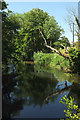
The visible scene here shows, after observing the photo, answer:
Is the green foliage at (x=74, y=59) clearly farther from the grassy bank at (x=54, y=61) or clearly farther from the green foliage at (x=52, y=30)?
the green foliage at (x=52, y=30)

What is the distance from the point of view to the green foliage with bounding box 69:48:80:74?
54.7 ft

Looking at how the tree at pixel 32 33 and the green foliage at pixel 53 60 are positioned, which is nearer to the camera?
the green foliage at pixel 53 60

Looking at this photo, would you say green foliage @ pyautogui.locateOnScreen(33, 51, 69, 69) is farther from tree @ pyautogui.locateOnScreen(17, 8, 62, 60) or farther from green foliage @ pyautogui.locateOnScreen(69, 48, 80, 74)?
tree @ pyautogui.locateOnScreen(17, 8, 62, 60)

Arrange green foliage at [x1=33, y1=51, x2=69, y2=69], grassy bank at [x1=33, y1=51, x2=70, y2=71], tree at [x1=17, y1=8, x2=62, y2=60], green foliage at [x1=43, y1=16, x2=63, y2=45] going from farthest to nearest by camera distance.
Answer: tree at [x1=17, y1=8, x2=62, y2=60]
green foliage at [x1=43, y1=16, x2=63, y2=45]
green foliage at [x1=33, y1=51, x2=69, y2=69]
grassy bank at [x1=33, y1=51, x2=70, y2=71]

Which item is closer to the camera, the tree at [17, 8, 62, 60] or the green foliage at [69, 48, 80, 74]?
the green foliage at [69, 48, 80, 74]

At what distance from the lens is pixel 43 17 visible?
1613 inches

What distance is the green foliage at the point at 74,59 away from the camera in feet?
54.7

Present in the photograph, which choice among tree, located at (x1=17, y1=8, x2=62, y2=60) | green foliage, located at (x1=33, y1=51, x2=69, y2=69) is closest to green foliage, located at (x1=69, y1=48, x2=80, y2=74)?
green foliage, located at (x1=33, y1=51, x2=69, y2=69)

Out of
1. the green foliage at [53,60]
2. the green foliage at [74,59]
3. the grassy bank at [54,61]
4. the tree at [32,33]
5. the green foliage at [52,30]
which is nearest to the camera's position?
the green foliage at [74,59]

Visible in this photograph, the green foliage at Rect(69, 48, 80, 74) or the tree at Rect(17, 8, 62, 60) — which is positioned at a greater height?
the tree at Rect(17, 8, 62, 60)

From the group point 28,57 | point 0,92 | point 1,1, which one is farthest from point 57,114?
point 28,57

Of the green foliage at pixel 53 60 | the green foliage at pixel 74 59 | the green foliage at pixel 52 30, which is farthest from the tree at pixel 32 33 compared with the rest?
the green foliage at pixel 74 59

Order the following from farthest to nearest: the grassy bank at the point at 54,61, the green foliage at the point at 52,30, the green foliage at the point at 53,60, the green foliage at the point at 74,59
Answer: the green foliage at the point at 52,30
the green foliage at the point at 53,60
the grassy bank at the point at 54,61
the green foliage at the point at 74,59

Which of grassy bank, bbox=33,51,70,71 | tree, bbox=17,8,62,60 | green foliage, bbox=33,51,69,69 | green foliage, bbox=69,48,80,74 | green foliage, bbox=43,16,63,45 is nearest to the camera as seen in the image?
green foliage, bbox=69,48,80,74
